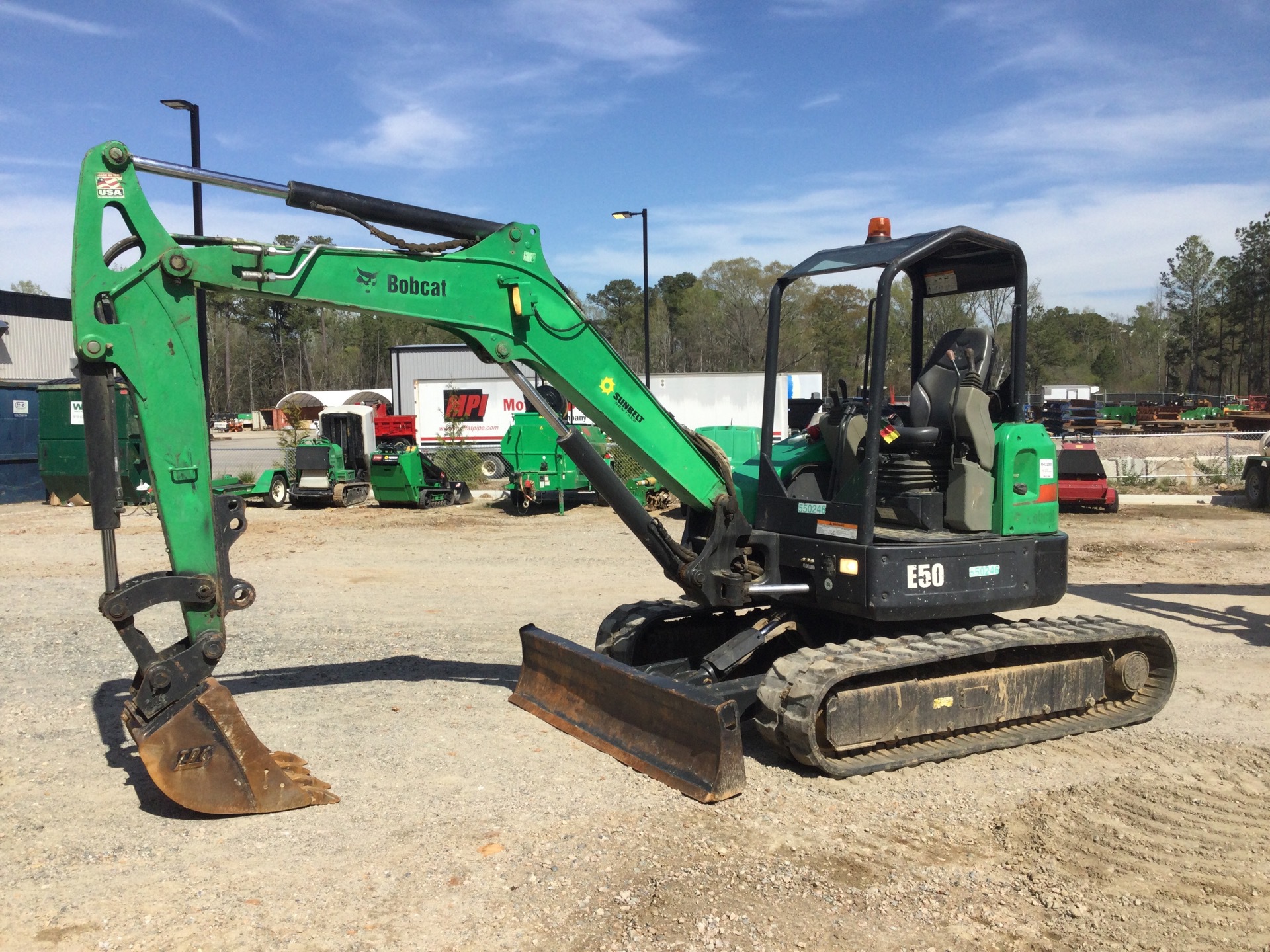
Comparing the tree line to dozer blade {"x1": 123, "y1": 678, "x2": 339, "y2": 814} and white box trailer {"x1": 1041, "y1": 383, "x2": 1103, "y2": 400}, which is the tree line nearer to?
white box trailer {"x1": 1041, "y1": 383, "x2": 1103, "y2": 400}

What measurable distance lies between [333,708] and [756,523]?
10.5ft

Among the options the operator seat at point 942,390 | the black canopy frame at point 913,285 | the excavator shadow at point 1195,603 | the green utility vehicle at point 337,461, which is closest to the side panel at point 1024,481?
the black canopy frame at point 913,285

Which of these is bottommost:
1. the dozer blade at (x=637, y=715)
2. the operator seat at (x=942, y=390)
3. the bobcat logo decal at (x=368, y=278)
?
the dozer blade at (x=637, y=715)

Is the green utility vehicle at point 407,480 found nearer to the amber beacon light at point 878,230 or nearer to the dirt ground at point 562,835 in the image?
the dirt ground at point 562,835

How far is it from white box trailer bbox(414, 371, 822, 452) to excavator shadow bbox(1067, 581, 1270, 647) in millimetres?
15910

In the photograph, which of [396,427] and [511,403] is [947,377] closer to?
[511,403]

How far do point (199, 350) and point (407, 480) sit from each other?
50.0ft

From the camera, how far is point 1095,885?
14.6 ft

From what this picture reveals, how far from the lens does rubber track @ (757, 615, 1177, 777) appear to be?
562 cm

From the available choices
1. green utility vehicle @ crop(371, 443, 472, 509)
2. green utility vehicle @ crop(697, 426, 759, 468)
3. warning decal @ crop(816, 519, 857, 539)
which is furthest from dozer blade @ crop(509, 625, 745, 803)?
green utility vehicle @ crop(371, 443, 472, 509)

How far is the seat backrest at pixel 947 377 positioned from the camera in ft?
21.3

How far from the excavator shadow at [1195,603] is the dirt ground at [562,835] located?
817 millimetres

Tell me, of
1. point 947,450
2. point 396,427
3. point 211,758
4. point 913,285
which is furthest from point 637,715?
point 396,427

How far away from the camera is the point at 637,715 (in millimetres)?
6051
